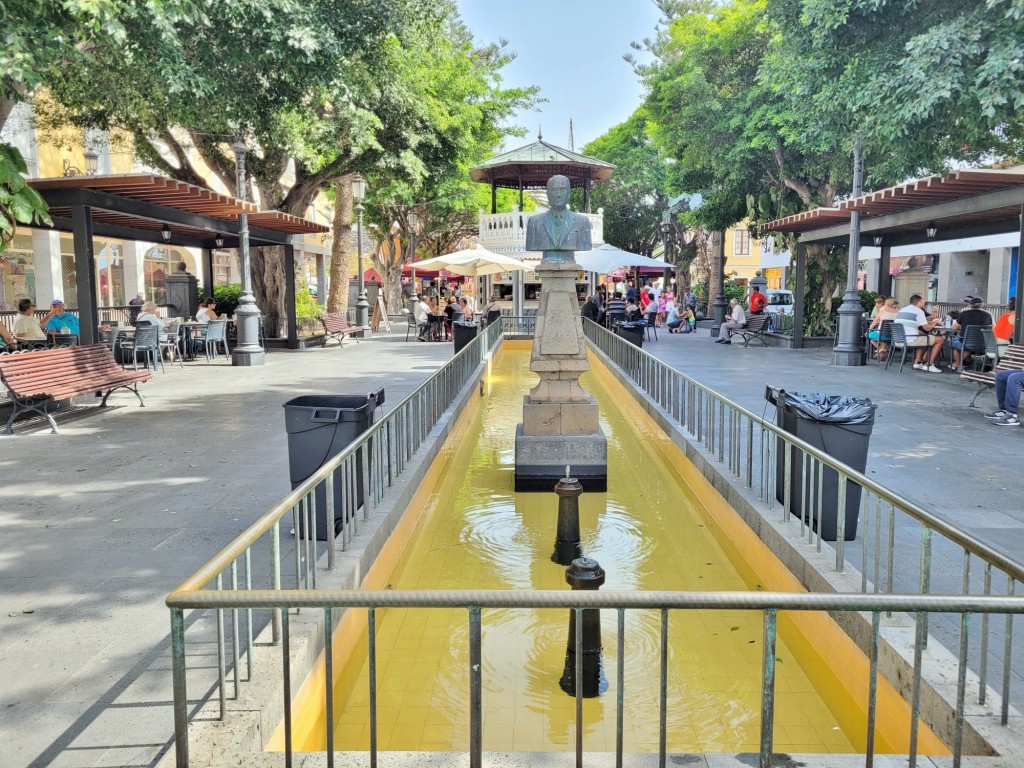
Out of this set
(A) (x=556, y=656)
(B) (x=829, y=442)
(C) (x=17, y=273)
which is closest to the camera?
(A) (x=556, y=656)

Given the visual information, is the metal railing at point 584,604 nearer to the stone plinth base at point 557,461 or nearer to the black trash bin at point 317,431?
the black trash bin at point 317,431

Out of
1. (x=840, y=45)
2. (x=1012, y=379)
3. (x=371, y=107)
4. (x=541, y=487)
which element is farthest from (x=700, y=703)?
(x=371, y=107)

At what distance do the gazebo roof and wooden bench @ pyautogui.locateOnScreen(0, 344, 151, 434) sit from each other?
21.5 m

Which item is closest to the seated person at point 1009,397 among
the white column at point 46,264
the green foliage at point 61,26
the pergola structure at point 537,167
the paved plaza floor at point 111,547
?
the paved plaza floor at point 111,547

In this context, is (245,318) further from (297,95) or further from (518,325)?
(518,325)

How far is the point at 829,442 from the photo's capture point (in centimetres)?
566

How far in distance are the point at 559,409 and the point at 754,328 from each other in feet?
57.7

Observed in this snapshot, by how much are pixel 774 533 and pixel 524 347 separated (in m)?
21.1

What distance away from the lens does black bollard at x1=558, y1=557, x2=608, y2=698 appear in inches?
157

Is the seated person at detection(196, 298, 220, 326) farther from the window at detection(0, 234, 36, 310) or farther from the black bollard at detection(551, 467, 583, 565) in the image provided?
the black bollard at detection(551, 467, 583, 565)

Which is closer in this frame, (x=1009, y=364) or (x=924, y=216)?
(x=1009, y=364)

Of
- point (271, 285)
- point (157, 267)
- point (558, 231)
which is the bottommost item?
point (271, 285)

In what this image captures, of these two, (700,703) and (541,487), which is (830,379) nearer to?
(541,487)

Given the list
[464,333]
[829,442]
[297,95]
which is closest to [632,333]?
[464,333]
